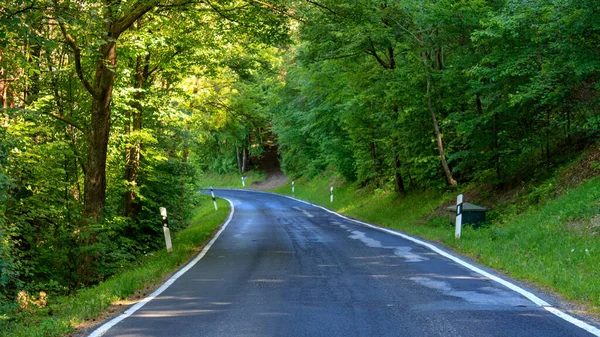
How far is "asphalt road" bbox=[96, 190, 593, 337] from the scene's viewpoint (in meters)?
5.28

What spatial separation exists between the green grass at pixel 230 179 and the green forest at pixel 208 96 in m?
35.4

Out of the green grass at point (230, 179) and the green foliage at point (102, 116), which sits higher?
the green foliage at point (102, 116)

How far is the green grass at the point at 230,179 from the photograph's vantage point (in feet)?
196

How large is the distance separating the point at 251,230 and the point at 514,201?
8237 millimetres

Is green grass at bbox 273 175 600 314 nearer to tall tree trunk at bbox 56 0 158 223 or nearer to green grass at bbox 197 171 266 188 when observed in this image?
tall tree trunk at bbox 56 0 158 223

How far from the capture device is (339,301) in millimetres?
6531

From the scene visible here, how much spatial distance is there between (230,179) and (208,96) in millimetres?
46384

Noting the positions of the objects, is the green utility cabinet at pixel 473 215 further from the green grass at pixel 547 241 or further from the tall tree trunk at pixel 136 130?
the tall tree trunk at pixel 136 130

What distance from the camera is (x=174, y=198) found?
18.6 metres

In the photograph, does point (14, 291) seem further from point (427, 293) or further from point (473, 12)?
point (473, 12)

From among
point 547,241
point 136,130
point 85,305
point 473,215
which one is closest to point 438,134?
point 473,215

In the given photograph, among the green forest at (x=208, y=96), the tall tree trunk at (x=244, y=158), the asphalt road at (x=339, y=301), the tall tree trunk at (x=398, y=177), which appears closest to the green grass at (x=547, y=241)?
the asphalt road at (x=339, y=301)

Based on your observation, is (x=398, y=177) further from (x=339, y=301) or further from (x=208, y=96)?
(x=339, y=301)

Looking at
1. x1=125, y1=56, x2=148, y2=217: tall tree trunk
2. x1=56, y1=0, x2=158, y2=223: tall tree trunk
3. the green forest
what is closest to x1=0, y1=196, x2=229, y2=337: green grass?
the green forest
